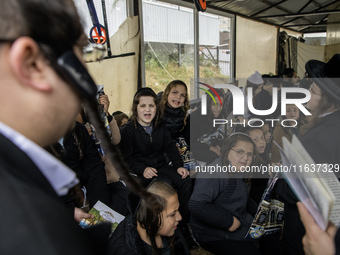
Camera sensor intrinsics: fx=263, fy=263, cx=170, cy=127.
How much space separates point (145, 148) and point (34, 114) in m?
2.22

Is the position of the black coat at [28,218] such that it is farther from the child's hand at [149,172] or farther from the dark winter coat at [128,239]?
the child's hand at [149,172]

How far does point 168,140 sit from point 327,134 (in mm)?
1670

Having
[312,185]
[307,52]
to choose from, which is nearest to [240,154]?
[312,185]

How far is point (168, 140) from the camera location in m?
2.71

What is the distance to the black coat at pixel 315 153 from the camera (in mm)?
1209

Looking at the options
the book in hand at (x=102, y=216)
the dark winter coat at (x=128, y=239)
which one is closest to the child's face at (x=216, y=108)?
the book in hand at (x=102, y=216)

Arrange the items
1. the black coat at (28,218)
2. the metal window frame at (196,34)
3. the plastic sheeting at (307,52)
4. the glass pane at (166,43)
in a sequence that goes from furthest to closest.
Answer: the plastic sheeting at (307,52) < the glass pane at (166,43) < the metal window frame at (196,34) < the black coat at (28,218)

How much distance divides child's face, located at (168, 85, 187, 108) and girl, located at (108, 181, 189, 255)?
1712mm

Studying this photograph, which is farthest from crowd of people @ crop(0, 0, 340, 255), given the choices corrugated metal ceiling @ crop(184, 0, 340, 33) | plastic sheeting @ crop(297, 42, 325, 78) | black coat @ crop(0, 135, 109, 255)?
plastic sheeting @ crop(297, 42, 325, 78)

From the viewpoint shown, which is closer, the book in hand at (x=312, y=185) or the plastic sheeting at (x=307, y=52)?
the book in hand at (x=312, y=185)

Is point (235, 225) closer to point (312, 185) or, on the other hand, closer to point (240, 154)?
point (240, 154)

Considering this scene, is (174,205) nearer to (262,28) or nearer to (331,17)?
(262,28)

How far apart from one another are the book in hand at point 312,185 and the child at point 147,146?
1.70 meters

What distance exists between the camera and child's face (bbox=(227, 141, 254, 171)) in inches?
74.3
